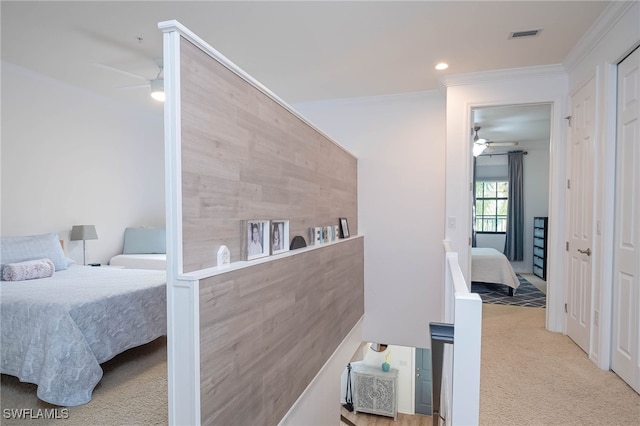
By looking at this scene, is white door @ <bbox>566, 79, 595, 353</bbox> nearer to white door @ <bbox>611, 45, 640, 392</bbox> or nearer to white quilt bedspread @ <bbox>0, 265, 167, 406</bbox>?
white door @ <bbox>611, 45, 640, 392</bbox>

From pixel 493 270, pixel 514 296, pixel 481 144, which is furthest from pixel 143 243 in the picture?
pixel 514 296

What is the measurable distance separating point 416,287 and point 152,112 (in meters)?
4.52

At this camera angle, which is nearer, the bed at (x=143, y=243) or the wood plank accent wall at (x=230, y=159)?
the wood plank accent wall at (x=230, y=159)

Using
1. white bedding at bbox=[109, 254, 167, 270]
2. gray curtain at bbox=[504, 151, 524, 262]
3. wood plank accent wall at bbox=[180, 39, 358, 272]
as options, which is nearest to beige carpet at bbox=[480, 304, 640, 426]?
wood plank accent wall at bbox=[180, 39, 358, 272]

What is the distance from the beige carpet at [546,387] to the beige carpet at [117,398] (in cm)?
199

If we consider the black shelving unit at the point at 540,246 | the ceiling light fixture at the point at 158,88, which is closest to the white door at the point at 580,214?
the ceiling light fixture at the point at 158,88

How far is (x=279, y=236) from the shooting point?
7.35 feet

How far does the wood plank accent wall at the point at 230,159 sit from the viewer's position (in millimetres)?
1451

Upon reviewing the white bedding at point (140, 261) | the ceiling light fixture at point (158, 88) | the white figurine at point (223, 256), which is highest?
the ceiling light fixture at point (158, 88)

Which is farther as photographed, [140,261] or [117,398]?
[140,261]

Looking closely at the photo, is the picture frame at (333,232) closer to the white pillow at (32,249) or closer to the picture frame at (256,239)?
the picture frame at (256,239)

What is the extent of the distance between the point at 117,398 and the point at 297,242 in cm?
153

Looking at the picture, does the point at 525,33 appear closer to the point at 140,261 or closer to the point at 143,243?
the point at 140,261

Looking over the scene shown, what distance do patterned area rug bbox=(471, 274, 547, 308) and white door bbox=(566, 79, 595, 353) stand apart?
1.62m
